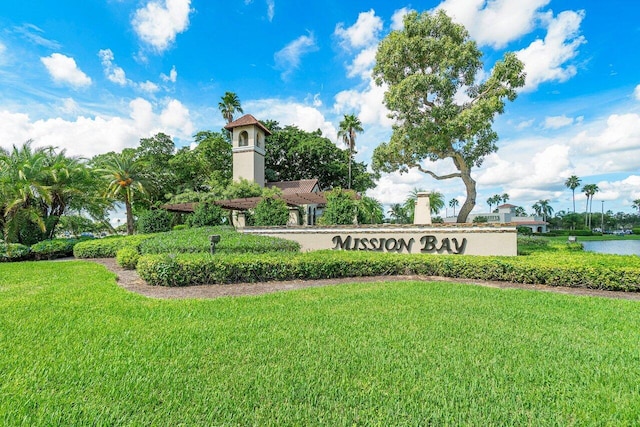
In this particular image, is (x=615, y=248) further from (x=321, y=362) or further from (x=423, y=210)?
(x=321, y=362)

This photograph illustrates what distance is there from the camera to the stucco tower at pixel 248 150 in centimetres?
2844

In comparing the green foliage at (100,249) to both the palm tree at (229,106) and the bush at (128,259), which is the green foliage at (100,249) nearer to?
the bush at (128,259)

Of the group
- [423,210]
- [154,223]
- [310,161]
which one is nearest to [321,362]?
[423,210]

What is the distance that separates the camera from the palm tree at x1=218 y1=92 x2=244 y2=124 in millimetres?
36719

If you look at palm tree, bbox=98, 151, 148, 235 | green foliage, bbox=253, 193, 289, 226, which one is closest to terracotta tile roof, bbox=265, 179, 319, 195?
palm tree, bbox=98, 151, 148, 235

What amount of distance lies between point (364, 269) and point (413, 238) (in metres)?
2.99

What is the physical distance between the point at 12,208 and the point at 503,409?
1965 centimetres

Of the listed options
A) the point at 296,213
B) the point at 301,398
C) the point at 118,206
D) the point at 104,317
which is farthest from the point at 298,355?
the point at 118,206

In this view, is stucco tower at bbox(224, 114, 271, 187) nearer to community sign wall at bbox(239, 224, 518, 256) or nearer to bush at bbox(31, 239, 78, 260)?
bush at bbox(31, 239, 78, 260)

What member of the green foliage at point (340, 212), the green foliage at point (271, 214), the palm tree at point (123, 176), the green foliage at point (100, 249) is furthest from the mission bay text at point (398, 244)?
the palm tree at point (123, 176)

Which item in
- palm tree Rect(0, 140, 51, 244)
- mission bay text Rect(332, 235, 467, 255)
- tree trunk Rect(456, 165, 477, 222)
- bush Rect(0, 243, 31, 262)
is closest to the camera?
mission bay text Rect(332, 235, 467, 255)

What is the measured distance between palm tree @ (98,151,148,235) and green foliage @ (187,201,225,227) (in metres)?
5.89

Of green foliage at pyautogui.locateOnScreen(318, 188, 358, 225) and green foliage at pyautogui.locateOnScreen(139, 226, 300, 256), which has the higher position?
green foliage at pyautogui.locateOnScreen(318, 188, 358, 225)

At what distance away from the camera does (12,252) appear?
1279 cm
